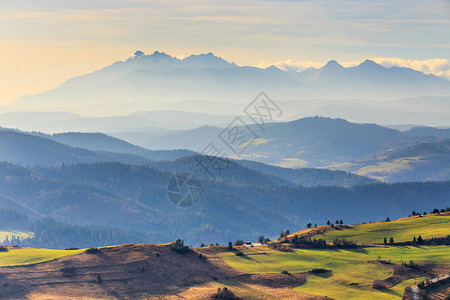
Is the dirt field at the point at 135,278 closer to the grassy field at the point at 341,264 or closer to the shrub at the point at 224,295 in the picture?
the shrub at the point at 224,295

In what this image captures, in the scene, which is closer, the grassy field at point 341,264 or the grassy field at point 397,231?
the grassy field at point 341,264

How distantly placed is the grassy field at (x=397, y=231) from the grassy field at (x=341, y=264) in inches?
331

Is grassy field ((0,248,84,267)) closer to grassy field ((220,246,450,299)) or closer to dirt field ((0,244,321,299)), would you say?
dirt field ((0,244,321,299))

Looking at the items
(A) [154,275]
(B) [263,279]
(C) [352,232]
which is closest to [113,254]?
(A) [154,275]

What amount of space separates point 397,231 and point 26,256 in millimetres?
67712

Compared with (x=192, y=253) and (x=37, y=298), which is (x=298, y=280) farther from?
(x=37, y=298)

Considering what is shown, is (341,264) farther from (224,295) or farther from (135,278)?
(135,278)

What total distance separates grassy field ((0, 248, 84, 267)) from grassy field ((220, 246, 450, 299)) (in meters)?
25.7

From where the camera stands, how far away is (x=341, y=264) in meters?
100

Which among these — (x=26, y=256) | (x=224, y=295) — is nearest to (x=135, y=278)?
(x=224, y=295)

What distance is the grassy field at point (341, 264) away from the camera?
87250mm

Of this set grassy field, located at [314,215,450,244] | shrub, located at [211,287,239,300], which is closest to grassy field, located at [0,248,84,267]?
shrub, located at [211,287,239,300]

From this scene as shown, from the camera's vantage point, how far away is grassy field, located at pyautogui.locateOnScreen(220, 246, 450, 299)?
87.2 m

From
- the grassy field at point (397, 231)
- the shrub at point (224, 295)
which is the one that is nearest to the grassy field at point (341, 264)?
the grassy field at point (397, 231)
